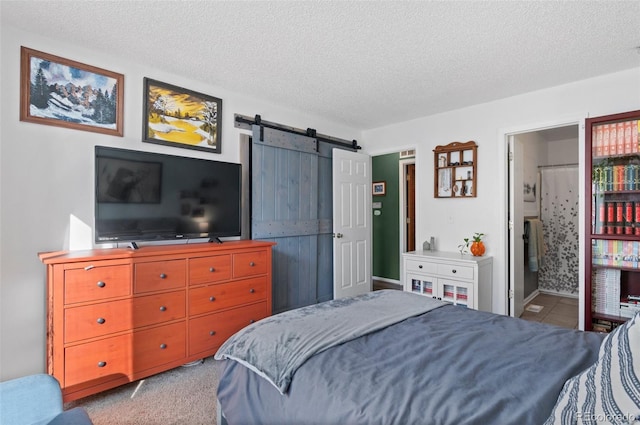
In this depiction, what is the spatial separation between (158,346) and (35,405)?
113cm

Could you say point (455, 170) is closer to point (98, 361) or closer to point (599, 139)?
point (599, 139)

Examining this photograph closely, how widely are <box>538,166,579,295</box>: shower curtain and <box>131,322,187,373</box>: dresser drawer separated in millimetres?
5103

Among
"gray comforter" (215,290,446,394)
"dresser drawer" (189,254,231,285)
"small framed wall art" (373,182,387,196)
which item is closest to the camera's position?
"gray comforter" (215,290,446,394)

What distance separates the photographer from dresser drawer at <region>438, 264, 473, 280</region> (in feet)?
10.8

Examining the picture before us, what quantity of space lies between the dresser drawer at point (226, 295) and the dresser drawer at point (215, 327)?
62 millimetres

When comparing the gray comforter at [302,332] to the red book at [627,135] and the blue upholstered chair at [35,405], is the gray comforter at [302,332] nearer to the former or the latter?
the blue upholstered chair at [35,405]

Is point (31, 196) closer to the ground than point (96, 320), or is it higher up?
higher up

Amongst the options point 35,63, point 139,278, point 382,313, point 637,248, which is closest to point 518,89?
point 637,248

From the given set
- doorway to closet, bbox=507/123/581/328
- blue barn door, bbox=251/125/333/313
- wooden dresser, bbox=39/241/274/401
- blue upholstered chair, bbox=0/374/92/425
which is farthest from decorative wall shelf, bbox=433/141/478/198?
blue upholstered chair, bbox=0/374/92/425

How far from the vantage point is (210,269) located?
2566mm

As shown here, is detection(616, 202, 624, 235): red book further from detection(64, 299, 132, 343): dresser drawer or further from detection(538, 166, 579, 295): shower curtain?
detection(64, 299, 132, 343): dresser drawer

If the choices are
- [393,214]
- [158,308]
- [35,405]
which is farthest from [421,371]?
[393,214]

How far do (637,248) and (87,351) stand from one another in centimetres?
422

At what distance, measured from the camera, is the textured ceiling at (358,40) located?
6.36ft
